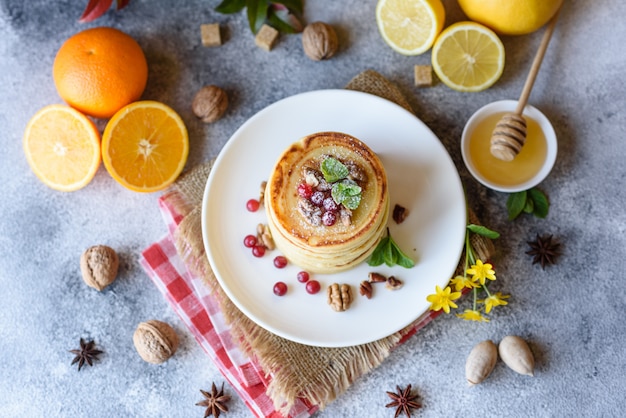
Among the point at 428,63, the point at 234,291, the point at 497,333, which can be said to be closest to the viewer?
the point at 234,291

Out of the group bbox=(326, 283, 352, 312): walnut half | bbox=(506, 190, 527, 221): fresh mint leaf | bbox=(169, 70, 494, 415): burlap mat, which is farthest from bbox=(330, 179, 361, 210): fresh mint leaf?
bbox=(506, 190, 527, 221): fresh mint leaf

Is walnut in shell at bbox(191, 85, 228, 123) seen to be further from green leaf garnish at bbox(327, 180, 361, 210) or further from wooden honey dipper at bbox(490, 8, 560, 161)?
wooden honey dipper at bbox(490, 8, 560, 161)

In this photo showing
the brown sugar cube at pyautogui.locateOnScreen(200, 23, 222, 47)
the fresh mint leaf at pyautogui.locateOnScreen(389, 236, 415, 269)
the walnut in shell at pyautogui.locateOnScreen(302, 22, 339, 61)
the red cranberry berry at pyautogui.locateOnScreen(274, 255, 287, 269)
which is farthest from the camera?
the brown sugar cube at pyautogui.locateOnScreen(200, 23, 222, 47)

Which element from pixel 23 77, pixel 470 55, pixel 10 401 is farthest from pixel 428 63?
pixel 10 401

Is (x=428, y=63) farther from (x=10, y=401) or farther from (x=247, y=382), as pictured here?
(x=10, y=401)

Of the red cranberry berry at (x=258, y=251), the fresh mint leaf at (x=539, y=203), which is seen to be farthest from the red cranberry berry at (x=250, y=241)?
Result: the fresh mint leaf at (x=539, y=203)

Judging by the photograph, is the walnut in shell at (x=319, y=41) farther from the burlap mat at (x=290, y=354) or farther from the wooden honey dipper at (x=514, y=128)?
the burlap mat at (x=290, y=354)
